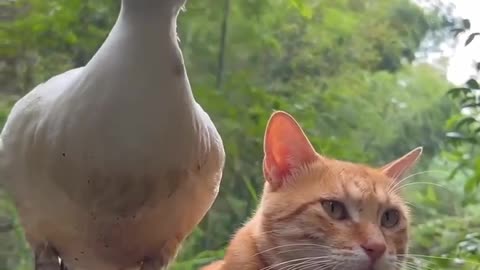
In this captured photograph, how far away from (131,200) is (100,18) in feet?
1.77

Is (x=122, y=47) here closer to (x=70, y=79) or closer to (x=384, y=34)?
(x=70, y=79)

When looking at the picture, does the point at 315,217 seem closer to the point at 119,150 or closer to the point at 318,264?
the point at 318,264

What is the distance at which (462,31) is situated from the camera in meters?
1.18

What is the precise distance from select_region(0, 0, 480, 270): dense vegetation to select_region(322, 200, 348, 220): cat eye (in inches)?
13.0

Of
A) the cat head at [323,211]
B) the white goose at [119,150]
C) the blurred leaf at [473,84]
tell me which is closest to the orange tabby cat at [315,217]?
the cat head at [323,211]

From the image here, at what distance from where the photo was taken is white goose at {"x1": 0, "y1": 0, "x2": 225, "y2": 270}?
2.22 ft

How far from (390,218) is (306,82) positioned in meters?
0.45

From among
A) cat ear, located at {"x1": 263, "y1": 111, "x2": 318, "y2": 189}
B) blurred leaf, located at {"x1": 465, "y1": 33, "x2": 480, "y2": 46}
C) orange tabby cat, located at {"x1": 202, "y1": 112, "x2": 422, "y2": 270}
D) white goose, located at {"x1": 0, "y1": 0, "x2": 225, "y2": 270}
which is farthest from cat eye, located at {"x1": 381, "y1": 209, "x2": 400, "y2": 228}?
blurred leaf, located at {"x1": 465, "y1": 33, "x2": 480, "y2": 46}

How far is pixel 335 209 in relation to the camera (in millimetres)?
846

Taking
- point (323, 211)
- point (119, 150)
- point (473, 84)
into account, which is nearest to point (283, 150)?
point (323, 211)

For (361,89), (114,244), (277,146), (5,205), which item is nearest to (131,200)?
(114,244)

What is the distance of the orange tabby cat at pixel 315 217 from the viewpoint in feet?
2.62

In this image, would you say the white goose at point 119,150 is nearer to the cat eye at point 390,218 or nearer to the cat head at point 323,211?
the cat head at point 323,211

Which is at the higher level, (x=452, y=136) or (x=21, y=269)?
(x=452, y=136)
